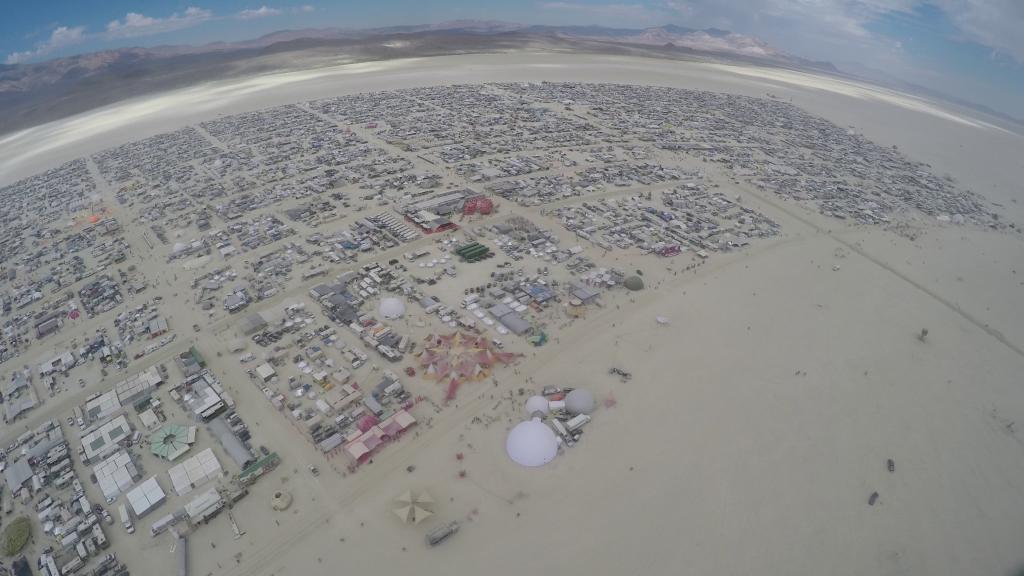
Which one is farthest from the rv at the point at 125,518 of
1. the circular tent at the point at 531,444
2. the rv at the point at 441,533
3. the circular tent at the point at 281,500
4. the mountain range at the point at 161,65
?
the mountain range at the point at 161,65

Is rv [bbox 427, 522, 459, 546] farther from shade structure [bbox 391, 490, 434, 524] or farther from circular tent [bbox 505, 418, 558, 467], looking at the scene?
circular tent [bbox 505, 418, 558, 467]

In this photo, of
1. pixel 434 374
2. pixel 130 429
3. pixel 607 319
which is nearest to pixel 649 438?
pixel 607 319

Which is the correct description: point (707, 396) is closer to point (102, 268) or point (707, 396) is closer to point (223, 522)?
point (223, 522)

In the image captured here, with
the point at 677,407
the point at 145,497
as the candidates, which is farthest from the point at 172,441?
the point at 677,407

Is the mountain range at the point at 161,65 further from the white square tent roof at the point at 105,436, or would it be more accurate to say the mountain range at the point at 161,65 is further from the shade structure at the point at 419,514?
the shade structure at the point at 419,514

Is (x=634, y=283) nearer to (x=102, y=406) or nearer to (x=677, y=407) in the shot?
(x=677, y=407)
